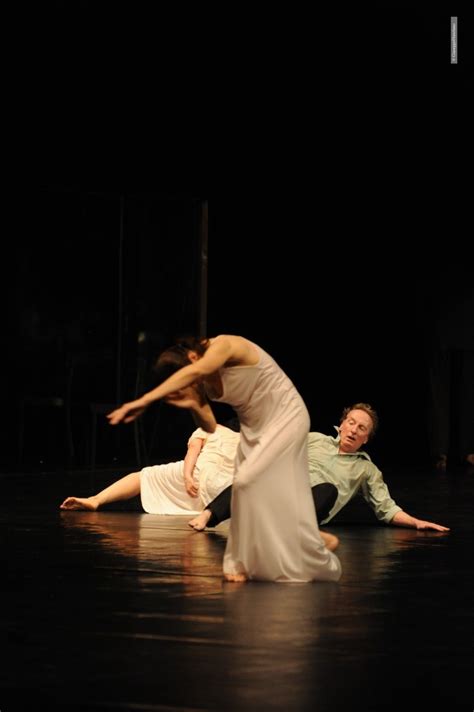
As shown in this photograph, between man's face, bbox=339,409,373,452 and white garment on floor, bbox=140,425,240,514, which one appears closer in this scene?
man's face, bbox=339,409,373,452

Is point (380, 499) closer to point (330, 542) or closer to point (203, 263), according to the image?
Answer: point (330, 542)

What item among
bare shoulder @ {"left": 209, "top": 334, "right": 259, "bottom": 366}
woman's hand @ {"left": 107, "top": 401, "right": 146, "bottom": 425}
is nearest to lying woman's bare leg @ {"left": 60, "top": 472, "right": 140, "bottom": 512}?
bare shoulder @ {"left": 209, "top": 334, "right": 259, "bottom": 366}

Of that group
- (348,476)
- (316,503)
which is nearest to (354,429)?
(348,476)

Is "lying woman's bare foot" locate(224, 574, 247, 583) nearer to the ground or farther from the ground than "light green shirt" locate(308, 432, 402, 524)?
nearer to the ground

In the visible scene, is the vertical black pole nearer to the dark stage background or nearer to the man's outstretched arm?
the dark stage background

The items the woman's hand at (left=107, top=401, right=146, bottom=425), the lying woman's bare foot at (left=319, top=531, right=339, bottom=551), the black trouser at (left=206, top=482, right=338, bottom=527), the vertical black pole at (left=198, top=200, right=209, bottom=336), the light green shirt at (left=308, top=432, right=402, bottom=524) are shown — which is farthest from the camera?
the vertical black pole at (left=198, top=200, right=209, bottom=336)

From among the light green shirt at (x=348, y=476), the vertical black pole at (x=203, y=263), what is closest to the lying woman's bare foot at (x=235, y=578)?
the light green shirt at (x=348, y=476)

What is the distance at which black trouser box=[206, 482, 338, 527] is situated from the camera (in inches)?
269

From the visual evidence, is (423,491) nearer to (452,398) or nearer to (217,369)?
(452,398)

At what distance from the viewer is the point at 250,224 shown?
1328 cm

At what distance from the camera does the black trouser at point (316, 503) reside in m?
6.84

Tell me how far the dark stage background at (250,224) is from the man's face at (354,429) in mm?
4422

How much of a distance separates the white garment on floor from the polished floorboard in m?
0.49

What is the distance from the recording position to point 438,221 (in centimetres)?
1291
